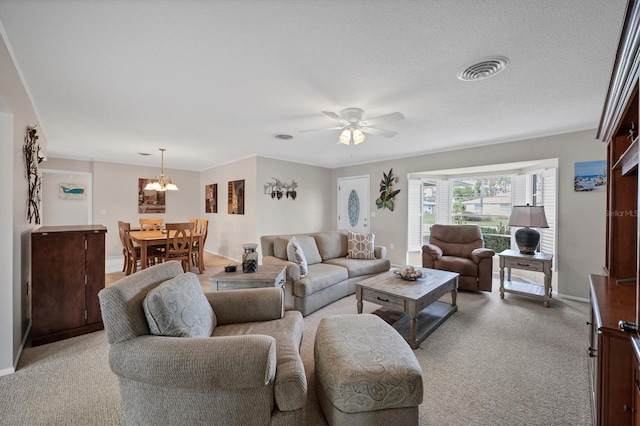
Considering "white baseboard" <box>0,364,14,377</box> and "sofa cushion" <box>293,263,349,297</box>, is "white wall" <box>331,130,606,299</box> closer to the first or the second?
"sofa cushion" <box>293,263,349,297</box>

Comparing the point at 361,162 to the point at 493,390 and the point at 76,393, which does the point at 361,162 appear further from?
the point at 76,393

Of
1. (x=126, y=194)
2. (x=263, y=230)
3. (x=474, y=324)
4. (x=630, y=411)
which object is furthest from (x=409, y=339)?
(x=126, y=194)

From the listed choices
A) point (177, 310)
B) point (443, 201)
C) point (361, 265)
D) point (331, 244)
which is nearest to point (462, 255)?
point (443, 201)

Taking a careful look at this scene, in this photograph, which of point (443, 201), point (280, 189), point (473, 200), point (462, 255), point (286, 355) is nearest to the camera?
point (286, 355)

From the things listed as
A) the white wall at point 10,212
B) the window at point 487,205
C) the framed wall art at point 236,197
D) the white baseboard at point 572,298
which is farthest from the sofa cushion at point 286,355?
the window at point 487,205

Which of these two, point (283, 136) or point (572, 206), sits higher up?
point (283, 136)

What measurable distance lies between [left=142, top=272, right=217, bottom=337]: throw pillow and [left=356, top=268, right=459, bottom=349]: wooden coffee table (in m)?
1.65

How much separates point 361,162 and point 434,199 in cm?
185

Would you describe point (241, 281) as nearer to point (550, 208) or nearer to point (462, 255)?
point (462, 255)

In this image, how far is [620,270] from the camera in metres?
2.05

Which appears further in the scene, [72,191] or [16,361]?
[72,191]

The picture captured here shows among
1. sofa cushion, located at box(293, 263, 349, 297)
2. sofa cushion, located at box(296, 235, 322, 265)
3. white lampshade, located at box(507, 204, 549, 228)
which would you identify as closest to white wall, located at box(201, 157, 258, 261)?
sofa cushion, located at box(296, 235, 322, 265)

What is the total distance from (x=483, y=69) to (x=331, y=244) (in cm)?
306

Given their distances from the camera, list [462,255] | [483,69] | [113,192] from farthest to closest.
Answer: [113,192] < [462,255] < [483,69]
